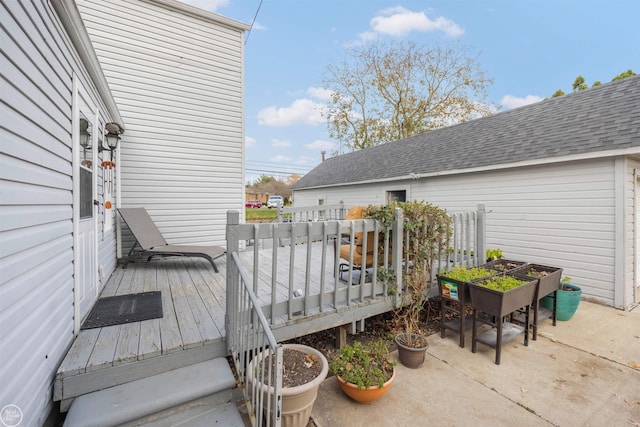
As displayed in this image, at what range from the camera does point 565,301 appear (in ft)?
12.2

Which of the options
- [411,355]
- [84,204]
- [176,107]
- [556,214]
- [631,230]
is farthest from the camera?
[176,107]

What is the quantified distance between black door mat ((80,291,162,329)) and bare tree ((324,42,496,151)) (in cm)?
1670

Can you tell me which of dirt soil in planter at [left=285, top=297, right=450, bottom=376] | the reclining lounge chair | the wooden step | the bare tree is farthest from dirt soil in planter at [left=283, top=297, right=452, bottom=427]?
the bare tree

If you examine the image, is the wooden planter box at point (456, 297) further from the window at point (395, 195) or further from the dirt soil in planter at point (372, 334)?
A: the window at point (395, 195)

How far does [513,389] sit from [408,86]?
1699 cm

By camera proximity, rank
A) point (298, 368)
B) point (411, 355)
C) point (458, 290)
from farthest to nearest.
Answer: point (458, 290), point (411, 355), point (298, 368)

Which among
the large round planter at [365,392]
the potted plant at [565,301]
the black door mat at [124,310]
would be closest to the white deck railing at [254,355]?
the large round planter at [365,392]

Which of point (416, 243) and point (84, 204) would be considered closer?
point (84, 204)

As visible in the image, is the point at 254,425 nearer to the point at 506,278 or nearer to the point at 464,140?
the point at 506,278

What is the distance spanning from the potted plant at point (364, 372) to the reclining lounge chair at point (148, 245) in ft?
8.83

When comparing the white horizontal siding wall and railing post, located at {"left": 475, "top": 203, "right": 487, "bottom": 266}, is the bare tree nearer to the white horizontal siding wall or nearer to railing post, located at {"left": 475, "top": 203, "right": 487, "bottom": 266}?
the white horizontal siding wall

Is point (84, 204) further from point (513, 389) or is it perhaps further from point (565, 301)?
point (565, 301)

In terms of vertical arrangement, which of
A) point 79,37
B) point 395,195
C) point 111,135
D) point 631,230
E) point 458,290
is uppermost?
point 79,37

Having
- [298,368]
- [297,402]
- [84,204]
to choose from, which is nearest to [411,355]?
[298,368]
